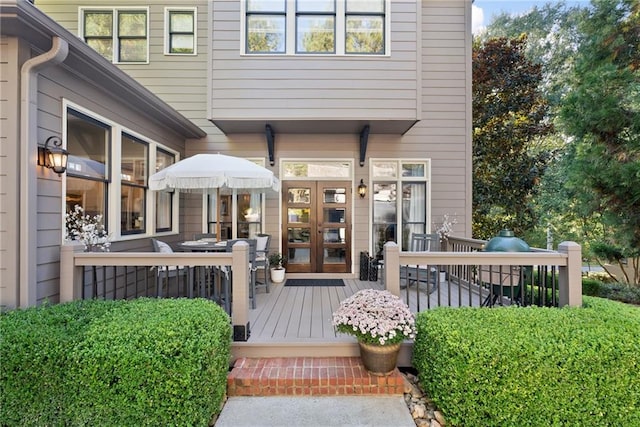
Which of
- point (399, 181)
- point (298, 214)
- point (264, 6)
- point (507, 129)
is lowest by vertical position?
point (298, 214)

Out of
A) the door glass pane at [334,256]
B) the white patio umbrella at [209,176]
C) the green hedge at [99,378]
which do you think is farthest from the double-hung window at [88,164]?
the door glass pane at [334,256]

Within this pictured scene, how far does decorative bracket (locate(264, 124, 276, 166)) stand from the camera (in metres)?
5.82

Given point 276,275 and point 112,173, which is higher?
point 112,173

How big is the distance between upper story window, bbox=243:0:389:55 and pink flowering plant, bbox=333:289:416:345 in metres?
4.39

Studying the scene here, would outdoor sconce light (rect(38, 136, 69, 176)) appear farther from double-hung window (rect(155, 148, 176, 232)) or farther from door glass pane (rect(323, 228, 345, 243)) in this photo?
door glass pane (rect(323, 228, 345, 243))

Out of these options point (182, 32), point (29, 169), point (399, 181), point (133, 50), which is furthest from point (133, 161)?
point (399, 181)

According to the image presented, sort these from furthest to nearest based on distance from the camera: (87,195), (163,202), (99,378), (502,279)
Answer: (163,202), (87,195), (502,279), (99,378)

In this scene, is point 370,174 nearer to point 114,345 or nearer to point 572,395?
point 572,395

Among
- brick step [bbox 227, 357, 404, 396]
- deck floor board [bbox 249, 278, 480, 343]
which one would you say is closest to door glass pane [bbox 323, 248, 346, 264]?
deck floor board [bbox 249, 278, 480, 343]

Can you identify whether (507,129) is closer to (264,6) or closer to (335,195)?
(335,195)

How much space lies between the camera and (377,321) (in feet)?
8.67

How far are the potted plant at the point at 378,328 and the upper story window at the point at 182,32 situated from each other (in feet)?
20.1

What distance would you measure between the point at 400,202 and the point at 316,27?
11.9ft

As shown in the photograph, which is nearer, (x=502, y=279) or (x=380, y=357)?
(x=380, y=357)
